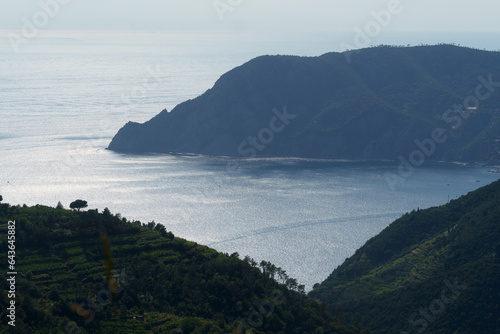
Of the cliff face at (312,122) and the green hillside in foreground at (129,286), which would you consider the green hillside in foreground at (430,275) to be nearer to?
the green hillside in foreground at (129,286)

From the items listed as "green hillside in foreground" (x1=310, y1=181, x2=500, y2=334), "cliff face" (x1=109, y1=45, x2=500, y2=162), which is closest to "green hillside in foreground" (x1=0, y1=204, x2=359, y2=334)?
"green hillside in foreground" (x1=310, y1=181, x2=500, y2=334)

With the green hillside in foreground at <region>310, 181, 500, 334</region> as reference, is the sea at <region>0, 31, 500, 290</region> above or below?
above

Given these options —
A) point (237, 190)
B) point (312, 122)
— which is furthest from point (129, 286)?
point (312, 122)

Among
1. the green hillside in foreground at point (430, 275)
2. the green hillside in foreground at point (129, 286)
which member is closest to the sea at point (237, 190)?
the green hillside in foreground at point (430, 275)

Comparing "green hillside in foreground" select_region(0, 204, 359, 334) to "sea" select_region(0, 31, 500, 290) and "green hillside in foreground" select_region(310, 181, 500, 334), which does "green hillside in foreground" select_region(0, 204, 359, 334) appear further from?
"sea" select_region(0, 31, 500, 290)

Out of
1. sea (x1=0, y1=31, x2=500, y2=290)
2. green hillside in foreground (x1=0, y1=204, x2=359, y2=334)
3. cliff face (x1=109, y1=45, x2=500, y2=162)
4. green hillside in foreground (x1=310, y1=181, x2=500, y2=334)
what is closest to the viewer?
green hillside in foreground (x1=0, y1=204, x2=359, y2=334)

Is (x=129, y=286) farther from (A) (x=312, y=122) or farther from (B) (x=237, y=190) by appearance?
(A) (x=312, y=122)

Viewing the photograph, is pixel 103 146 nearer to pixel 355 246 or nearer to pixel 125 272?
pixel 355 246
